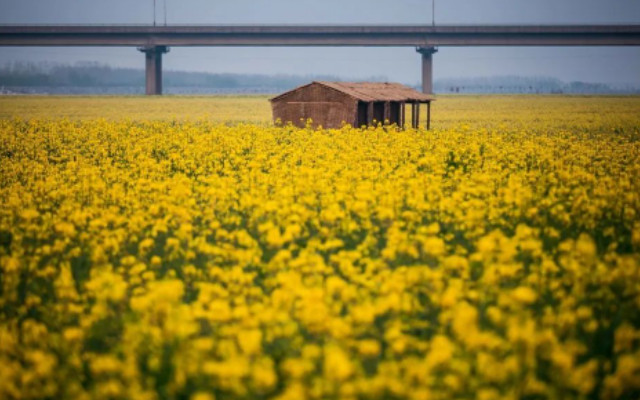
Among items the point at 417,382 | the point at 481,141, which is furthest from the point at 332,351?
the point at 481,141

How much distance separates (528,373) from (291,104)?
28.5m

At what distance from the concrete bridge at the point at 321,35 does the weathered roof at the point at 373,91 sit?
192 ft

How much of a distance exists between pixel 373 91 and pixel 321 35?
65736 millimetres

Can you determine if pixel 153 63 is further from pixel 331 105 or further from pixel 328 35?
pixel 331 105

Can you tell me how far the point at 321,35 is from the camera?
9875cm

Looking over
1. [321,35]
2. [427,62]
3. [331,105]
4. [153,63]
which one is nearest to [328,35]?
[321,35]

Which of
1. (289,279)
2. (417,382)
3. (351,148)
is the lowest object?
(417,382)

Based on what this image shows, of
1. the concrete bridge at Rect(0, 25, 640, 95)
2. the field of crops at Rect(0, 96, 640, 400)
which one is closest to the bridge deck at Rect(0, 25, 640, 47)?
the concrete bridge at Rect(0, 25, 640, 95)

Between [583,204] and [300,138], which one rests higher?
[300,138]

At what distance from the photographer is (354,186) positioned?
492 inches

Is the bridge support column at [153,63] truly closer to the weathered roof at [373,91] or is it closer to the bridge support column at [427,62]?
the bridge support column at [427,62]

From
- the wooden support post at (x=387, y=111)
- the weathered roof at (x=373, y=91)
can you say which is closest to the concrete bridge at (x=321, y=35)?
the weathered roof at (x=373, y=91)

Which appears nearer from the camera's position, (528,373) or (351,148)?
(528,373)

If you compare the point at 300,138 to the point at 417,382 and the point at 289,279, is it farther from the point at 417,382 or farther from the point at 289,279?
the point at 417,382
